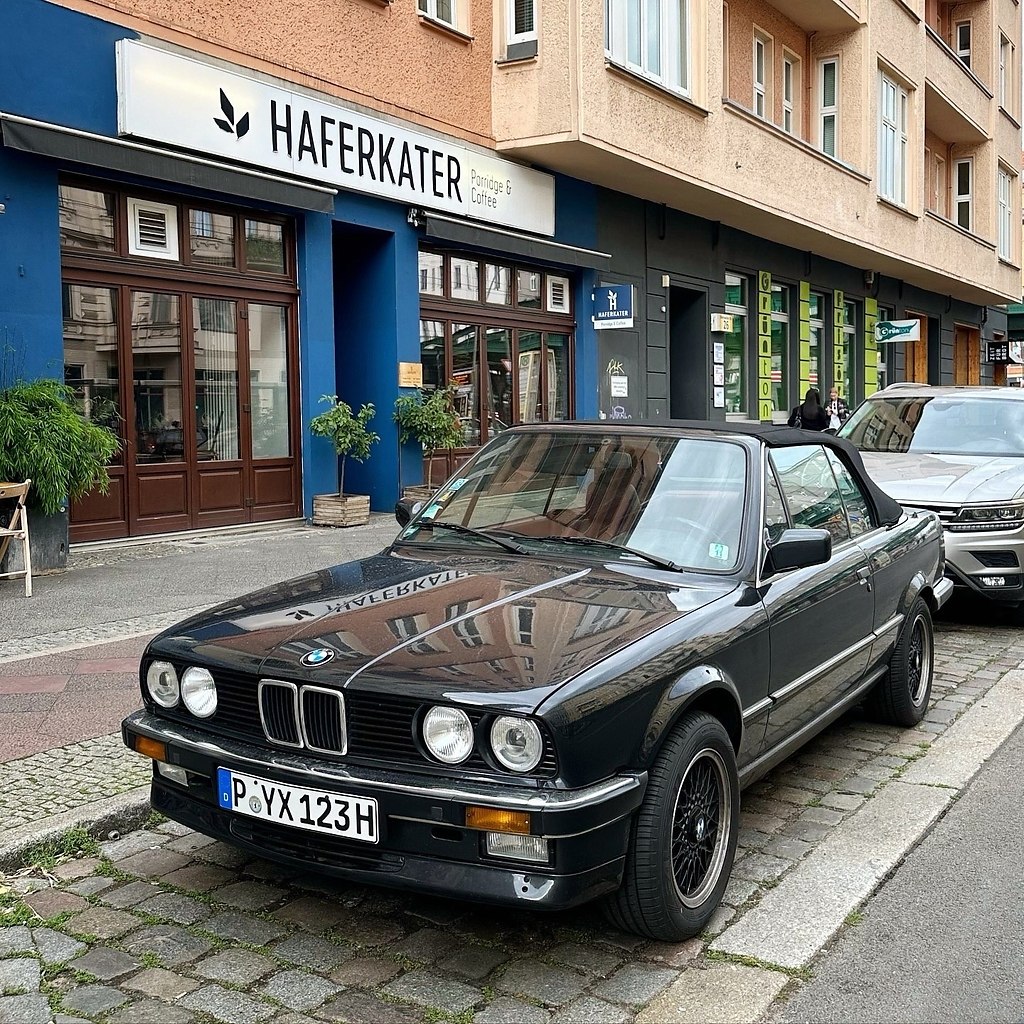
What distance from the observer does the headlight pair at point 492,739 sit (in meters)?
3.10

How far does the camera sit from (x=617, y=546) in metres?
4.33

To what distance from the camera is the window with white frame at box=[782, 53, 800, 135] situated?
2247 cm

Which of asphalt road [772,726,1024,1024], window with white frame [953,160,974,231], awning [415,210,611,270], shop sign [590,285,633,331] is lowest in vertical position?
asphalt road [772,726,1024,1024]

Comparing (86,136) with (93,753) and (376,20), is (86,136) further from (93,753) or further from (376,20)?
(93,753)

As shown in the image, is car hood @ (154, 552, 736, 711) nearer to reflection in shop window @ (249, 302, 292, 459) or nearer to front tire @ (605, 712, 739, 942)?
front tire @ (605, 712, 739, 942)

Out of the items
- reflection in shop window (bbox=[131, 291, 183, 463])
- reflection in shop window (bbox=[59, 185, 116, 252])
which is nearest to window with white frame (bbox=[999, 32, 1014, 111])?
reflection in shop window (bbox=[131, 291, 183, 463])

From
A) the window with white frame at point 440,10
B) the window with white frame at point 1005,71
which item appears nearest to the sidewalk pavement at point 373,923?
the window with white frame at point 440,10

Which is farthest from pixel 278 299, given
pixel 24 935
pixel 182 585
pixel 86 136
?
pixel 24 935

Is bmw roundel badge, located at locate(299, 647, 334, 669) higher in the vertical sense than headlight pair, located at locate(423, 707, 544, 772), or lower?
higher

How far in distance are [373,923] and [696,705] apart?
122 cm

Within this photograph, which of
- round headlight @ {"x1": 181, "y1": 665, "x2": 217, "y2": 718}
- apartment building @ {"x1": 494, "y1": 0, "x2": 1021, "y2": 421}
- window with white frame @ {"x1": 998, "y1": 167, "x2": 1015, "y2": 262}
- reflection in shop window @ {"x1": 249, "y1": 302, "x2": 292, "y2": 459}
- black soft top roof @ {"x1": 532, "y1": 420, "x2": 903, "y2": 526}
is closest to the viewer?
round headlight @ {"x1": 181, "y1": 665, "x2": 217, "y2": 718}

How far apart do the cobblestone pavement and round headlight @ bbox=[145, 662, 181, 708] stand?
67 cm

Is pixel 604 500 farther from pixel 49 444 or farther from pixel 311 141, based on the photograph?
pixel 311 141

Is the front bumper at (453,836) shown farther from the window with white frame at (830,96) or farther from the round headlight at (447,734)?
the window with white frame at (830,96)
